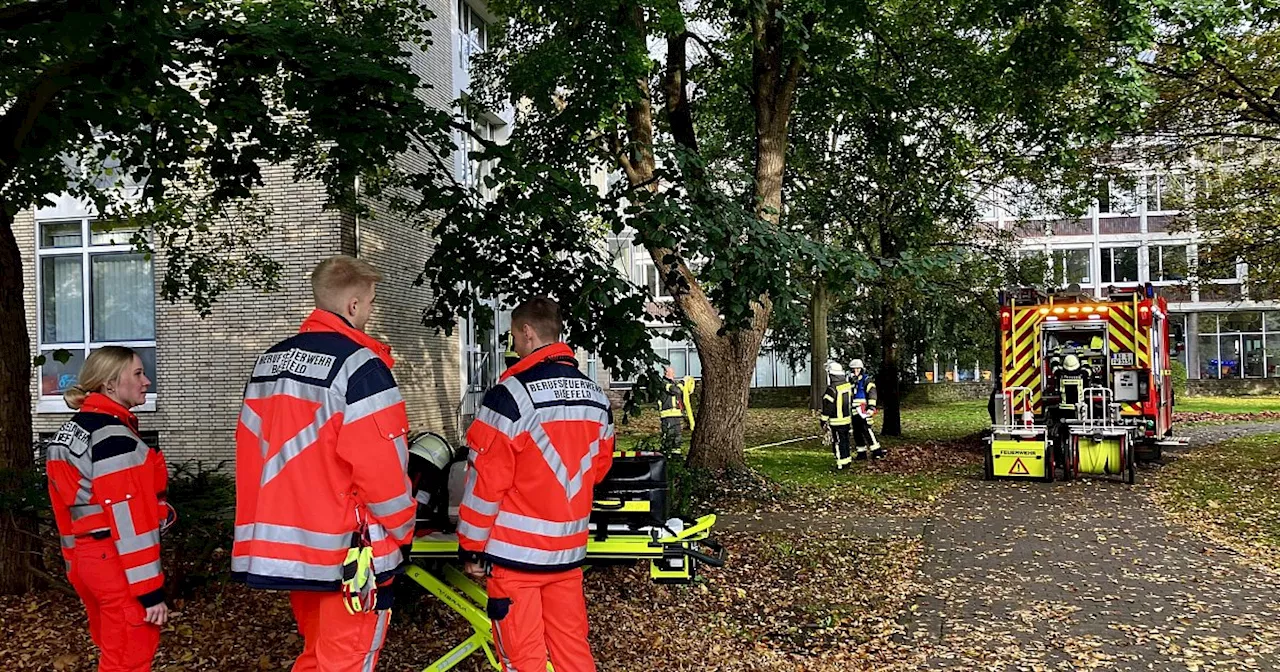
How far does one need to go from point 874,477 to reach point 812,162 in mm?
6850

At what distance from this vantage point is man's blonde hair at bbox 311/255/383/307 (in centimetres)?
378

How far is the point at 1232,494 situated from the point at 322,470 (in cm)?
1296

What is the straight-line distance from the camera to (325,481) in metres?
3.58

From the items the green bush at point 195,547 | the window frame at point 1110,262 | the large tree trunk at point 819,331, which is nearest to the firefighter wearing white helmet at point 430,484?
the green bush at point 195,547

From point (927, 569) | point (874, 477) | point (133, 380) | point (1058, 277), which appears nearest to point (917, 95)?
point (874, 477)

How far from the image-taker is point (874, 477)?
1543cm

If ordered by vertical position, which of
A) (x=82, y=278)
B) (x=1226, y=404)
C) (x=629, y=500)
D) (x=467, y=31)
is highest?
(x=467, y=31)

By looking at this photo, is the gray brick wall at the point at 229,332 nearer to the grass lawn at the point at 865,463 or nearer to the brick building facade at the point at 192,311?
the brick building facade at the point at 192,311

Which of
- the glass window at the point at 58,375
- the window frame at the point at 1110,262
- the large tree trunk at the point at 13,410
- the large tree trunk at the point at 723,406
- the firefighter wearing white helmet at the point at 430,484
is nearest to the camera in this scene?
the firefighter wearing white helmet at the point at 430,484

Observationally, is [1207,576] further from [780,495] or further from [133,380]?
[133,380]

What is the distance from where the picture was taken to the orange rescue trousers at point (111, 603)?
13.6ft

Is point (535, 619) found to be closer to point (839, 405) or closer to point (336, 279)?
point (336, 279)

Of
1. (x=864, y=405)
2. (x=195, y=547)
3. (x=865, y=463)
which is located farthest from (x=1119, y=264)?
(x=195, y=547)

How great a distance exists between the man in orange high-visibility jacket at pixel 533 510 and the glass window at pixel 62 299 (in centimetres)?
1597
